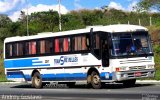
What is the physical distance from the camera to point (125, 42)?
88.2 feet

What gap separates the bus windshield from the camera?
26594 mm


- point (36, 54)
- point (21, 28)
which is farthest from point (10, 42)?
point (21, 28)

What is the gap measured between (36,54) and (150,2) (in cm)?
1402

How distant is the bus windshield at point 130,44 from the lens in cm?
2659

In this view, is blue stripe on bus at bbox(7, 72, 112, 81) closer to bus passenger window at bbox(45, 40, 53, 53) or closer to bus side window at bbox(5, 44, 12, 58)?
bus side window at bbox(5, 44, 12, 58)

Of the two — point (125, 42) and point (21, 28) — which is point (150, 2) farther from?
point (21, 28)

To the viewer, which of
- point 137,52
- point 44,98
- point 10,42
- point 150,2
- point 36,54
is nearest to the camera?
point 44,98

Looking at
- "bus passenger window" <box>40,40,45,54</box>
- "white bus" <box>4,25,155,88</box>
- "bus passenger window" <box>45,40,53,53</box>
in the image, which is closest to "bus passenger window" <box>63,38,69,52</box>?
"white bus" <box>4,25,155,88</box>

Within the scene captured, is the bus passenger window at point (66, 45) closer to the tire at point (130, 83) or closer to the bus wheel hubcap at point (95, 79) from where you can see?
the bus wheel hubcap at point (95, 79)

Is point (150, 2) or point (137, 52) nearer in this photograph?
point (137, 52)

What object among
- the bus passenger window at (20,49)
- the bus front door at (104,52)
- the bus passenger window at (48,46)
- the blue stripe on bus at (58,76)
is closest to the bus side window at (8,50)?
the bus passenger window at (20,49)

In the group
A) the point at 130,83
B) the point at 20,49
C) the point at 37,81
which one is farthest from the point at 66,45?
the point at 20,49

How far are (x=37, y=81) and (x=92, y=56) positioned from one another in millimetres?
6113

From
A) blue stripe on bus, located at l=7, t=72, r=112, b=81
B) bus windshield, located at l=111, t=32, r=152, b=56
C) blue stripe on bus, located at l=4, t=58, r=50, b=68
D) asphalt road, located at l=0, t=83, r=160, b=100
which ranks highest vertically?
bus windshield, located at l=111, t=32, r=152, b=56
